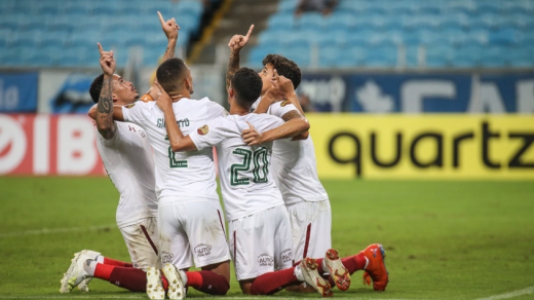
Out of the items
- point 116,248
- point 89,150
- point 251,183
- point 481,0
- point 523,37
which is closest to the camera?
point 251,183

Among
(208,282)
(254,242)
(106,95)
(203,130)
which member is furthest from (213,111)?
(208,282)

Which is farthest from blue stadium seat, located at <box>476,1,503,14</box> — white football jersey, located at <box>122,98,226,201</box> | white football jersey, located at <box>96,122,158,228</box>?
white football jersey, located at <box>122,98,226,201</box>

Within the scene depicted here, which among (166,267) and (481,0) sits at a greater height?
(481,0)

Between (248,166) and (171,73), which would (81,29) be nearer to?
(171,73)

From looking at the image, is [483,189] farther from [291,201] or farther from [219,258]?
[219,258]

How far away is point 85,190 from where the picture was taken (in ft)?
49.7

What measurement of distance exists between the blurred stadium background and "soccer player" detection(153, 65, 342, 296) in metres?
0.73

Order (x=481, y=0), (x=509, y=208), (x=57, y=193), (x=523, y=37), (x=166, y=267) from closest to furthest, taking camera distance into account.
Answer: (x=166, y=267) → (x=509, y=208) → (x=57, y=193) → (x=523, y=37) → (x=481, y=0)

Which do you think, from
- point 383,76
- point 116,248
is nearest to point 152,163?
point 116,248

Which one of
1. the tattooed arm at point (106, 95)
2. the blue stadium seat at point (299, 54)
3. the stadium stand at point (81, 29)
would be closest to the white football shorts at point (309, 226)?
the tattooed arm at point (106, 95)

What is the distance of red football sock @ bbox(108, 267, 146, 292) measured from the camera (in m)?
5.75

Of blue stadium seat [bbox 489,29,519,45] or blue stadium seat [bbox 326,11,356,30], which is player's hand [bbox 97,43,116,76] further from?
blue stadium seat [bbox 326,11,356,30]

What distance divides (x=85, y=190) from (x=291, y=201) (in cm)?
919

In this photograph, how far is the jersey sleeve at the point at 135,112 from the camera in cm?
589
